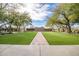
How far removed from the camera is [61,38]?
271 centimetres

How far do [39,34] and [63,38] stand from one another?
11.2 inches

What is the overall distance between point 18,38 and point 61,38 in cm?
50

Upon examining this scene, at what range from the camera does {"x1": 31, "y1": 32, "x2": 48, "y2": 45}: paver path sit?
2.68 metres

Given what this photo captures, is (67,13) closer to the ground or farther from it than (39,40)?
farther from it

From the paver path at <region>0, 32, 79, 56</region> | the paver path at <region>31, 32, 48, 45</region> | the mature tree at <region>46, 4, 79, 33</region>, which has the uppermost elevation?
the mature tree at <region>46, 4, 79, 33</region>

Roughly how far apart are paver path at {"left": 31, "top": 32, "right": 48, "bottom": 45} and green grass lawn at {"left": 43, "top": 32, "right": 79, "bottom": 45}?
5cm

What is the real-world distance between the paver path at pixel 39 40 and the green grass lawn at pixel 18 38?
43 mm

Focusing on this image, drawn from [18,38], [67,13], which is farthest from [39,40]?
[67,13]

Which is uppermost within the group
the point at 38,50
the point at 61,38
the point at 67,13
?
the point at 67,13

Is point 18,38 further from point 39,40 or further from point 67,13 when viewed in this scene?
point 67,13

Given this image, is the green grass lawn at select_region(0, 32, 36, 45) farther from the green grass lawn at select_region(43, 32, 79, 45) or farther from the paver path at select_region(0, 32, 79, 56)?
the green grass lawn at select_region(43, 32, 79, 45)

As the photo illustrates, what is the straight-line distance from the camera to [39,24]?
2670 mm

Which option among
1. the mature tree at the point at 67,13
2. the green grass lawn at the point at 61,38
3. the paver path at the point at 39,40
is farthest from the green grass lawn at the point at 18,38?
the mature tree at the point at 67,13

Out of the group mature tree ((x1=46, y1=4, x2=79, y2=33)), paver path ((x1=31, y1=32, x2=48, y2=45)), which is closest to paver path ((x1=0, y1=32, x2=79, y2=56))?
paver path ((x1=31, y1=32, x2=48, y2=45))
